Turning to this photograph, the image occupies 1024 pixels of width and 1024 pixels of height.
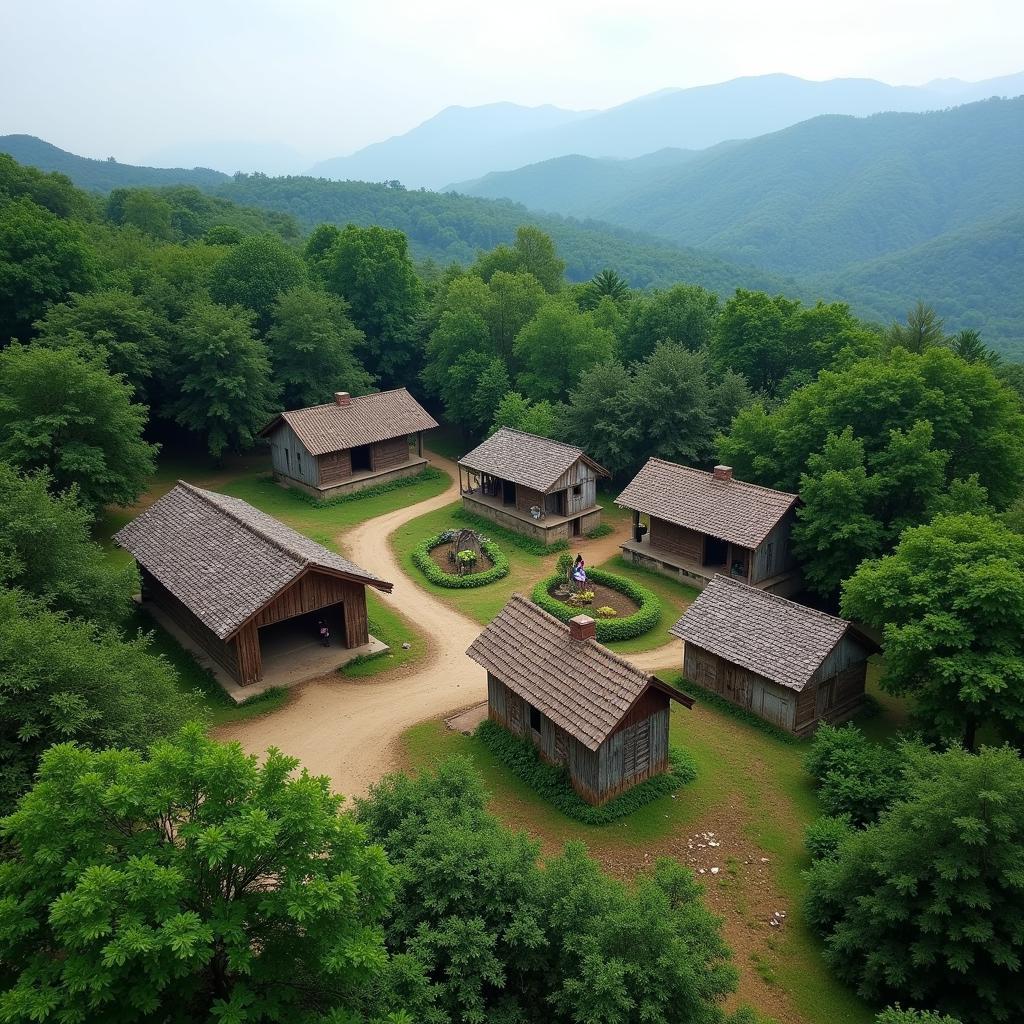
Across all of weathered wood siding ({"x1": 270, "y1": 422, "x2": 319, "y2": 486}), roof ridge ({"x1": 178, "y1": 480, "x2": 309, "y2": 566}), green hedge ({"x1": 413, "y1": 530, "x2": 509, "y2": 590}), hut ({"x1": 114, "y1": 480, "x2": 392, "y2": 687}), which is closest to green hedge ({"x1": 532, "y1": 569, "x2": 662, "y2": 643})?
green hedge ({"x1": 413, "y1": 530, "x2": 509, "y2": 590})

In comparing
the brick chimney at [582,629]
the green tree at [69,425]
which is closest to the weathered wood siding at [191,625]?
the green tree at [69,425]

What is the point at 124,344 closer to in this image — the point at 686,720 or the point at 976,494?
the point at 686,720

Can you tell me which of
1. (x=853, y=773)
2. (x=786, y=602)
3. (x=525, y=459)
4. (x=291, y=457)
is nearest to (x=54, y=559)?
(x=786, y=602)

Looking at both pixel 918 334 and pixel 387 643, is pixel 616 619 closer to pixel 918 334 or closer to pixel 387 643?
pixel 387 643

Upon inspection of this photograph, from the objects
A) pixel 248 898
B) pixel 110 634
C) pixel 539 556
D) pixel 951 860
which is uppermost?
pixel 248 898

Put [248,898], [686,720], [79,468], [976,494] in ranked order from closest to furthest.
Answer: [248,898], [686,720], [976,494], [79,468]

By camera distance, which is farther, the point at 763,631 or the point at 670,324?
the point at 670,324

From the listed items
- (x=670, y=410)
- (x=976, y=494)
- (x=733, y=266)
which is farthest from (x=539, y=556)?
(x=733, y=266)
